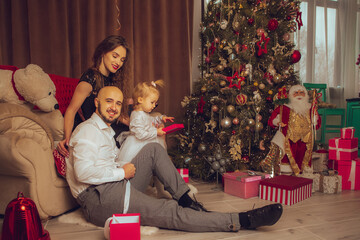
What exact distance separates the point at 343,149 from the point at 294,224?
42.2 inches

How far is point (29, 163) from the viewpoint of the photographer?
1486mm

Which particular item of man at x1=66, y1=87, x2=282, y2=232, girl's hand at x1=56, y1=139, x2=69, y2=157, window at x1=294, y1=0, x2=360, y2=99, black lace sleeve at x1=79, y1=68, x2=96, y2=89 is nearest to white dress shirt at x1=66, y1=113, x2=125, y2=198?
man at x1=66, y1=87, x2=282, y2=232

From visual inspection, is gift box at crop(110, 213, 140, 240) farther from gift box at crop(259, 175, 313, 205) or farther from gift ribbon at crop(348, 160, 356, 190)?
gift ribbon at crop(348, 160, 356, 190)

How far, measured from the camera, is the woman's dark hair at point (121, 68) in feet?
6.17

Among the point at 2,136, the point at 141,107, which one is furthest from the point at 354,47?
the point at 2,136

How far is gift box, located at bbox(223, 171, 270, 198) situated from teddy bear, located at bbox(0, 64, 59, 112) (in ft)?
4.65

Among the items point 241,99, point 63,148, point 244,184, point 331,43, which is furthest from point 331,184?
point 331,43

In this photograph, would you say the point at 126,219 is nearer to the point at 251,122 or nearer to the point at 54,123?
the point at 54,123

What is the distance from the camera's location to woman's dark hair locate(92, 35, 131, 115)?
188cm

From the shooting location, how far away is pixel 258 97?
2691 millimetres

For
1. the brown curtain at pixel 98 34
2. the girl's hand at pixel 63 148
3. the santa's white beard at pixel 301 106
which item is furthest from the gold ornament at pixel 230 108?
the girl's hand at pixel 63 148

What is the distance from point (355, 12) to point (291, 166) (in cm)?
305

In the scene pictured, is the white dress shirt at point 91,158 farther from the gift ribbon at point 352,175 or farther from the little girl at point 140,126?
the gift ribbon at point 352,175

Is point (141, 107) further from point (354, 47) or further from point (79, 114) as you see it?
point (354, 47)
